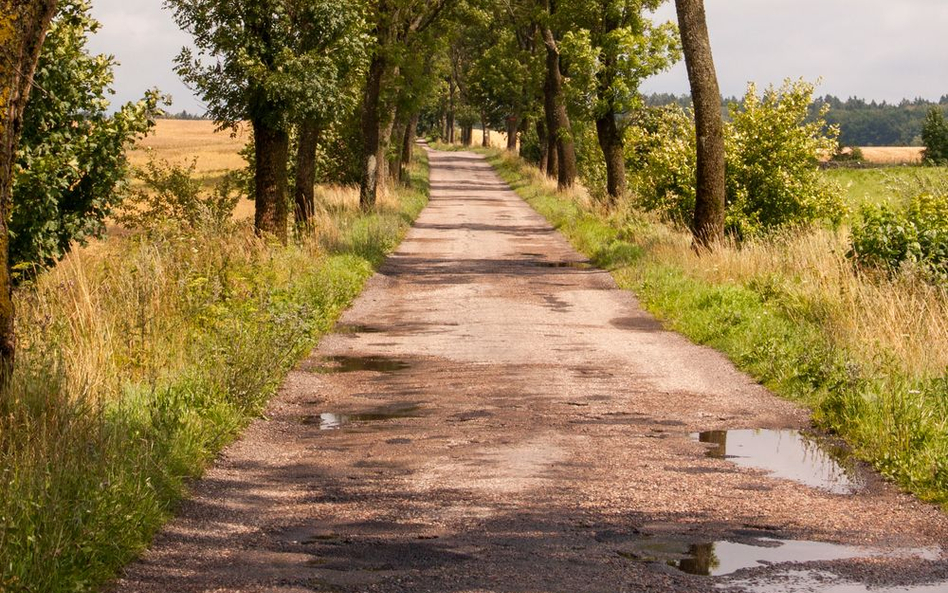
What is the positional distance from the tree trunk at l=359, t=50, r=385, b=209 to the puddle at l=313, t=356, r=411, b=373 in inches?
900

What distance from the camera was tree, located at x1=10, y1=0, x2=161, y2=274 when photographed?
49.2 ft

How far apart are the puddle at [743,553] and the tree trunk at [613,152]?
A: 2969cm

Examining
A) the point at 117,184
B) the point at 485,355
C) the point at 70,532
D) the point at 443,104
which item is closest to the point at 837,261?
the point at 485,355

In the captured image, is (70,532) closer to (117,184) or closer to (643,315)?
(117,184)

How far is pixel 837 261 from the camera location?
16.4 m

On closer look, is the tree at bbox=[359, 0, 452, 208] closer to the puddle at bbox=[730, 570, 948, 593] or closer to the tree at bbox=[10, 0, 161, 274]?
the tree at bbox=[10, 0, 161, 274]

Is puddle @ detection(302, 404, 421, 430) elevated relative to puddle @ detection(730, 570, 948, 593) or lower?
lower

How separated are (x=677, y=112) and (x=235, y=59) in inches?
419

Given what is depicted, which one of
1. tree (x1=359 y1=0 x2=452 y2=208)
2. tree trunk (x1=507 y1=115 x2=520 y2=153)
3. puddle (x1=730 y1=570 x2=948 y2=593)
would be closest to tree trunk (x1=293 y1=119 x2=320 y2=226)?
tree (x1=359 y1=0 x2=452 y2=208)

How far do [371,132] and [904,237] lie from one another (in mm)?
23416

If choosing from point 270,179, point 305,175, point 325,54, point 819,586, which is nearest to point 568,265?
point 270,179

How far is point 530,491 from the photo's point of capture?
7.99 m

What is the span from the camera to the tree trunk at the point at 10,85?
786cm

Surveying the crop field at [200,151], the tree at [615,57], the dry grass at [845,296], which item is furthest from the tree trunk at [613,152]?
the crop field at [200,151]
